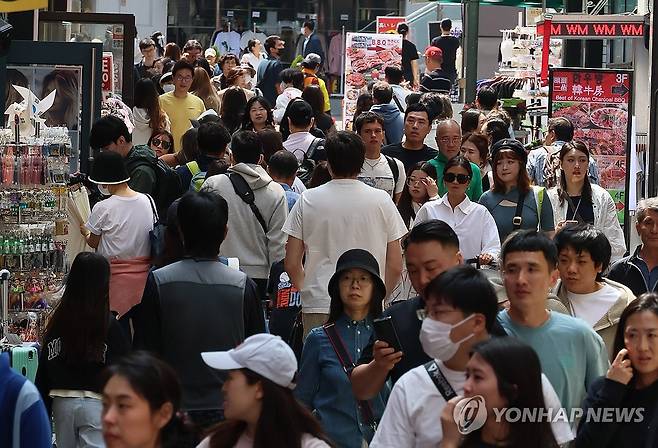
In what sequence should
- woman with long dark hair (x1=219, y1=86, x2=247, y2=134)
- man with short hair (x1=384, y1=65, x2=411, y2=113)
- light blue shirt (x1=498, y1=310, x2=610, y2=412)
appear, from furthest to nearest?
man with short hair (x1=384, y1=65, x2=411, y2=113), woman with long dark hair (x1=219, y1=86, x2=247, y2=134), light blue shirt (x1=498, y1=310, x2=610, y2=412)

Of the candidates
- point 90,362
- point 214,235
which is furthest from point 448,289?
point 90,362

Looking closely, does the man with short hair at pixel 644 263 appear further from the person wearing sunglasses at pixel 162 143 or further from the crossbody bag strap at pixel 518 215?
the person wearing sunglasses at pixel 162 143

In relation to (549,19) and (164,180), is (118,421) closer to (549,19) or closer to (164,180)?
(164,180)

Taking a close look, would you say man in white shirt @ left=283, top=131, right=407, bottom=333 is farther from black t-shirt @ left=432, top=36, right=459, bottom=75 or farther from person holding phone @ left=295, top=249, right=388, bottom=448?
black t-shirt @ left=432, top=36, right=459, bottom=75

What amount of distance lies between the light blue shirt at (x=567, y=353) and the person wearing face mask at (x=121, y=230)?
12.3ft

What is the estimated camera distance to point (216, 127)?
33.6 ft

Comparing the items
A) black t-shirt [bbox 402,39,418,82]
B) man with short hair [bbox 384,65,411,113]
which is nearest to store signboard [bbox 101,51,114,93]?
man with short hair [bbox 384,65,411,113]

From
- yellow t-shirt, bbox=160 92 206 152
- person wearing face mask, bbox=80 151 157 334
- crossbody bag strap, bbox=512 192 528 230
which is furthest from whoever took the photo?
yellow t-shirt, bbox=160 92 206 152

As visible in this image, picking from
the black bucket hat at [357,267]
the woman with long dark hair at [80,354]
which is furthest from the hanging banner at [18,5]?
the black bucket hat at [357,267]

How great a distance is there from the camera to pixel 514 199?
9.57 metres

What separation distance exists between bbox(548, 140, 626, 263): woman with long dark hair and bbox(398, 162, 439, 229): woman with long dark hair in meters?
0.87

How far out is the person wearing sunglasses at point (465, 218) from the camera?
352 inches

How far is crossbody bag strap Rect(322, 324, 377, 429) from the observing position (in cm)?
616

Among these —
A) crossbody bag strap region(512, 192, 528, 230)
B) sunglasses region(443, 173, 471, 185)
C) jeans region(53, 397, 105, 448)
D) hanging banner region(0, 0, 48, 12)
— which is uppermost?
hanging banner region(0, 0, 48, 12)
